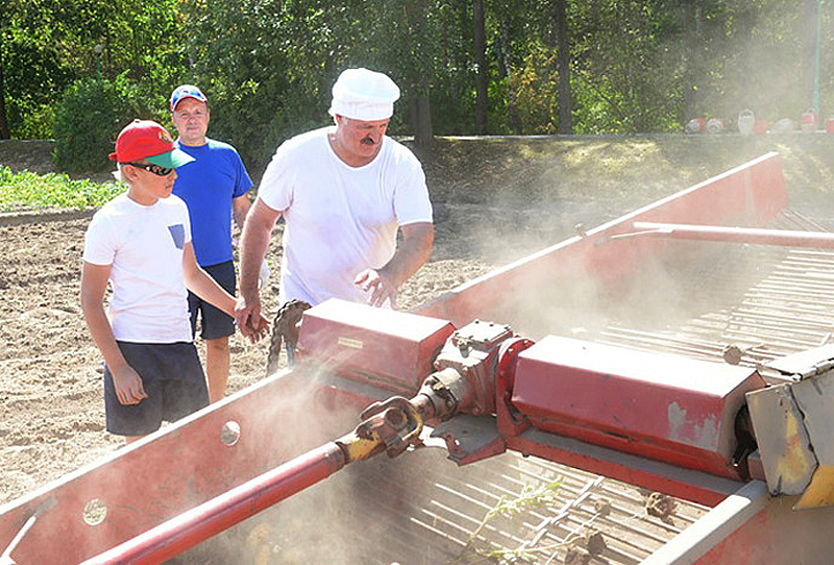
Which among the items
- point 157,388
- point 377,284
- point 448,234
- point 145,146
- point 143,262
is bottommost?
point 448,234

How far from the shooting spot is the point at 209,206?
4598mm

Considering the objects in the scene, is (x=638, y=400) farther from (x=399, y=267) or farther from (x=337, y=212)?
(x=337, y=212)

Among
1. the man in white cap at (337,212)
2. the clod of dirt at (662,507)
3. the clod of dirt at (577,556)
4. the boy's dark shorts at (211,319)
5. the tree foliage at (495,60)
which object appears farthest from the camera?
the tree foliage at (495,60)

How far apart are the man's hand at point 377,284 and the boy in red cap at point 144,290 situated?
0.56m

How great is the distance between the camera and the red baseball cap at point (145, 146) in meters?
3.26

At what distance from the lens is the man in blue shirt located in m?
4.57

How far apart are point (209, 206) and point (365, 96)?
154 cm

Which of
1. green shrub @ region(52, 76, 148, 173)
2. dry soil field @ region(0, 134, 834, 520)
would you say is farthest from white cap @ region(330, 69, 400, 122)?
green shrub @ region(52, 76, 148, 173)

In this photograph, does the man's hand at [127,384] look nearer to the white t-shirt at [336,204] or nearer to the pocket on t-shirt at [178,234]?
the pocket on t-shirt at [178,234]

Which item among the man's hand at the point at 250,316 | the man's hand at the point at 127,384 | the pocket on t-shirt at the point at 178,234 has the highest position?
the pocket on t-shirt at the point at 178,234

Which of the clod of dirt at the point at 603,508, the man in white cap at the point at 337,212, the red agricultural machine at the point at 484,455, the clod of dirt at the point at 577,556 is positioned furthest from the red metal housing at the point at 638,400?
the man in white cap at the point at 337,212

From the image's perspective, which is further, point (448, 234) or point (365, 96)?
point (448, 234)

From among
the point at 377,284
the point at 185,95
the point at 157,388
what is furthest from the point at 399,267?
the point at 185,95

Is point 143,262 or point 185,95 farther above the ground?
point 185,95
